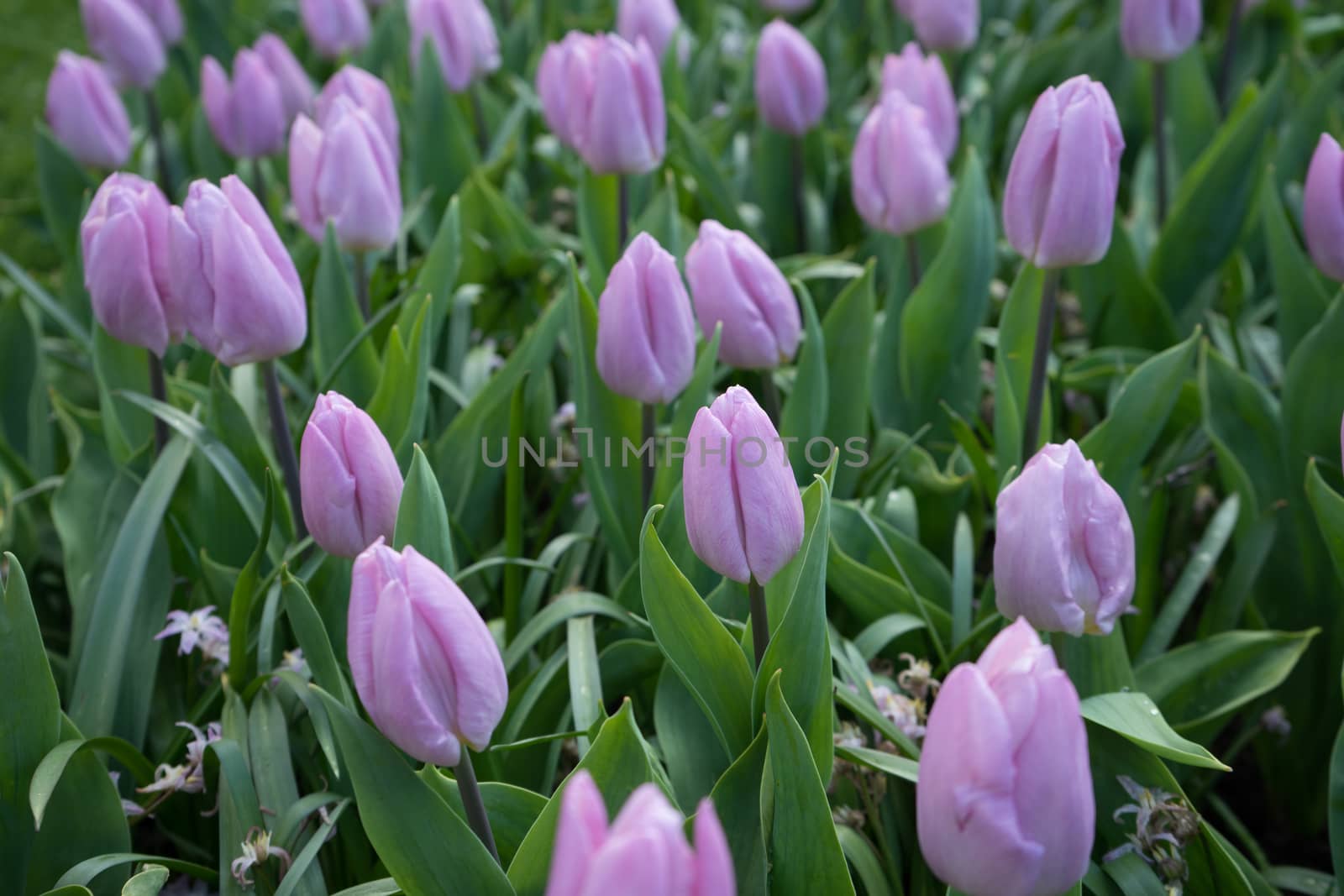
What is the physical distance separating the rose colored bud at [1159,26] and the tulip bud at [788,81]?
0.55 meters

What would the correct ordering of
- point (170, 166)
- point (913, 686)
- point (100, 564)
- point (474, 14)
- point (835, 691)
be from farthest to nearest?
point (170, 166)
point (474, 14)
point (100, 564)
point (913, 686)
point (835, 691)

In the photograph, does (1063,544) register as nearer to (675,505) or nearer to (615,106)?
(675,505)

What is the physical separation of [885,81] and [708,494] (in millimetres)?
1250

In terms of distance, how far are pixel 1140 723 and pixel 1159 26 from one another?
1.46 meters

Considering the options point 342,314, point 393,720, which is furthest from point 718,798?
point 342,314

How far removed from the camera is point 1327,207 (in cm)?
155

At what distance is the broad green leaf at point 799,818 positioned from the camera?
102cm

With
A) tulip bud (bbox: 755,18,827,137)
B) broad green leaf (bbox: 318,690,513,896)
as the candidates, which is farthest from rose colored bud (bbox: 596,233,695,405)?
tulip bud (bbox: 755,18,827,137)

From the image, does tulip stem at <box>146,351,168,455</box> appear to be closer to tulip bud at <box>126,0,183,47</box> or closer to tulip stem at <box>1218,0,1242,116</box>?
tulip bud at <box>126,0,183,47</box>

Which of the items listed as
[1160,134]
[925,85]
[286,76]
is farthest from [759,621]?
[286,76]

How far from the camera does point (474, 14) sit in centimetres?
262

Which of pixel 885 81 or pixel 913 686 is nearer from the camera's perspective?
pixel 913 686

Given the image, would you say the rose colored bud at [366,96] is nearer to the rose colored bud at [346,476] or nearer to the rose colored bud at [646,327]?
the rose colored bud at [646,327]

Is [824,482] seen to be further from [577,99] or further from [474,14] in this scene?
[474,14]
